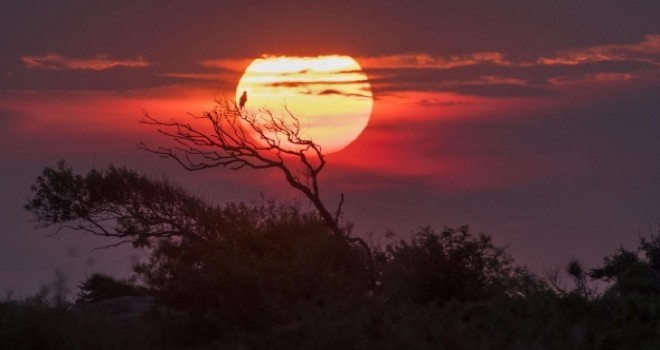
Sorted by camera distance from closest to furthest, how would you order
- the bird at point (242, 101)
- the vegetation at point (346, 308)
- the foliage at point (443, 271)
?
the vegetation at point (346, 308) → the foliage at point (443, 271) → the bird at point (242, 101)

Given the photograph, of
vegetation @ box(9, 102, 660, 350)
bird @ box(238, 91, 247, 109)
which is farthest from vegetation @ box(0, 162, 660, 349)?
bird @ box(238, 91, 247, 109)

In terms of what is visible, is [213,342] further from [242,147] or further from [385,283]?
[242,147]

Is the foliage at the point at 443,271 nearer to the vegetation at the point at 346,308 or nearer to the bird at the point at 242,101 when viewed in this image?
the vegetation at the point at 346,308

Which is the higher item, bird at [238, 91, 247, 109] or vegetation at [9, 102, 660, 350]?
bird at [238, 91, 247, 109]

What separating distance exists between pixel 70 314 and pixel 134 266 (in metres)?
18.6

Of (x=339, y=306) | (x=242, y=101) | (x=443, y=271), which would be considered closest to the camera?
(x=339, y=306)

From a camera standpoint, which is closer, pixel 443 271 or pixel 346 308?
pixel 346 308

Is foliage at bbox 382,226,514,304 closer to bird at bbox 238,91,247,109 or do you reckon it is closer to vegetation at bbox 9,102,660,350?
vegetation at bbox 9,102,660,350

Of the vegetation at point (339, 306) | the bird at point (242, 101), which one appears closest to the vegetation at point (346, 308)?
the vegetation at point (339, 306)

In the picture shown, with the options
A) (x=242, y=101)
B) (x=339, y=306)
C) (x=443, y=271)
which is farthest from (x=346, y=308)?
(x=242, y=101)

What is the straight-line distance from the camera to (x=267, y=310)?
20.4 meters

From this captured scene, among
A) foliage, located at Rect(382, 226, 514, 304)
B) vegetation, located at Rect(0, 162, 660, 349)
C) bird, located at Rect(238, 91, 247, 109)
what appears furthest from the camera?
bird, located at Rect(238, 91, 247, 109)

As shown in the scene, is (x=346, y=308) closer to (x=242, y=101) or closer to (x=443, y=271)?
(x=443, y=271)

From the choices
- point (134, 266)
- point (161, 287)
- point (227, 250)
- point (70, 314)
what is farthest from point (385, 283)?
point (134, 266)
